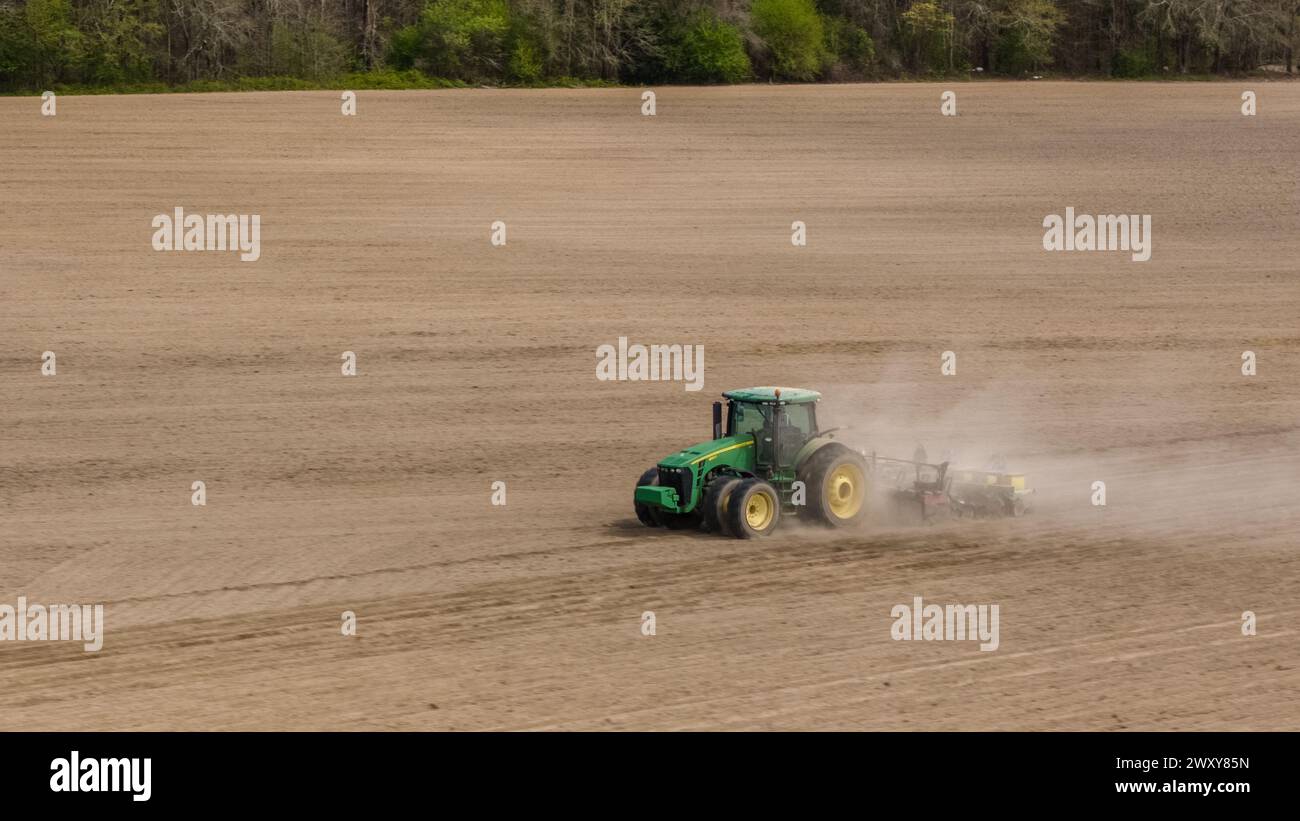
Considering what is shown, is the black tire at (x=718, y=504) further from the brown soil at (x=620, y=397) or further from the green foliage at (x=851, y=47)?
the green foliage at (x=851, y=47)

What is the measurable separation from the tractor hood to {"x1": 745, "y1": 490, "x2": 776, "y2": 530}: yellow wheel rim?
500mm

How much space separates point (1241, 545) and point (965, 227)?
17.7 metres

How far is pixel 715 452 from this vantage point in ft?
55.5

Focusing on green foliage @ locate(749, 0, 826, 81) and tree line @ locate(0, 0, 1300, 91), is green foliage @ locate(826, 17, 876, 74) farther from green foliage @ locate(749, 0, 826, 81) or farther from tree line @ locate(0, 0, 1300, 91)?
green foliage @ locate(749, 0, 826, 81)

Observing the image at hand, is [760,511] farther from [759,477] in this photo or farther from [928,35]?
[928,35]

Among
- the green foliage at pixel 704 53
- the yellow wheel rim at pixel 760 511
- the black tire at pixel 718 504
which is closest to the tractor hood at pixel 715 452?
the black tire at pixel 718 504

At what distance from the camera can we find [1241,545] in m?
17.0

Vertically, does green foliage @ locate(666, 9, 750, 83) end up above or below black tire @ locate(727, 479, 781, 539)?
above

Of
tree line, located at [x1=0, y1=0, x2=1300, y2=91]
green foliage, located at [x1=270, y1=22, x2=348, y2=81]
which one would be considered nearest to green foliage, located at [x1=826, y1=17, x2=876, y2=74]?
tree line, located at [x1=0, y1=0, x2=1300, y2=91]

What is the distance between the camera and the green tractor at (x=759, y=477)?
16.7m

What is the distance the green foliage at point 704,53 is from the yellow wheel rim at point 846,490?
90.8 ft

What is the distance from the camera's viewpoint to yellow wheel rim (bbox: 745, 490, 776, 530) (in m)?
16.7
